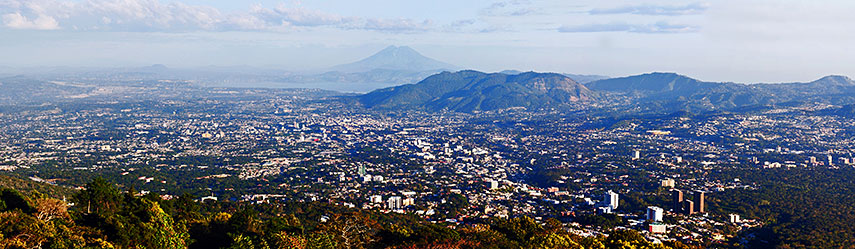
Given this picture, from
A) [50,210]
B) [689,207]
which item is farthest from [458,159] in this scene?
[50,210]

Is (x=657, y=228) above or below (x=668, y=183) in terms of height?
above

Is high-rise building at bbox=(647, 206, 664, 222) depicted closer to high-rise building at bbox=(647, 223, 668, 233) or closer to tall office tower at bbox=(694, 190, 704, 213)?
high-rise building at bbox=(647, 223, 668, 233)

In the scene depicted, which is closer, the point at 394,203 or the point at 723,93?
the point at 394,203

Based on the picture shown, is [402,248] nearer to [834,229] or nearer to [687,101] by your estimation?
[834,229]

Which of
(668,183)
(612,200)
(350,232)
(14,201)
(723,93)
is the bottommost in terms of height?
(668,183)

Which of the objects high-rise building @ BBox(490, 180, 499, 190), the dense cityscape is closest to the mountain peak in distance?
the dense cityscape

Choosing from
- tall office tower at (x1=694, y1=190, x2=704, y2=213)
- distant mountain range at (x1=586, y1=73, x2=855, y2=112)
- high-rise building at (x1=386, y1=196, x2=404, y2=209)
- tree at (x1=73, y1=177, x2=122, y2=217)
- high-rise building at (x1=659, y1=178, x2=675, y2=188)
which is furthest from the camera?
distant mountain range at (x1=586, y1=73, x2=855, y2=112)

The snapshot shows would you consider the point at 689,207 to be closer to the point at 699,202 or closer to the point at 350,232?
the point at 699,202

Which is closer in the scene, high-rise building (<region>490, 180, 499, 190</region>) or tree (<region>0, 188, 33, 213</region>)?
tree (<region>0, 188, 33, 213</region>)

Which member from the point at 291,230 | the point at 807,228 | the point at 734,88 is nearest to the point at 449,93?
the point at 734,88
